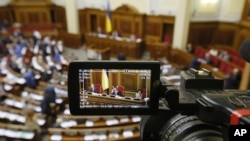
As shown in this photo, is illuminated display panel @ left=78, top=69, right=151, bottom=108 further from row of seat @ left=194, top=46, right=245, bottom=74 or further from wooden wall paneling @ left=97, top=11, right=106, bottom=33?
wooden wall paneling @ left=97, top=11, right=106, bottom=33

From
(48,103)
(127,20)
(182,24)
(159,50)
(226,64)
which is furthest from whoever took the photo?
(127,20)

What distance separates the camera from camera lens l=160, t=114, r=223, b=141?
100cm

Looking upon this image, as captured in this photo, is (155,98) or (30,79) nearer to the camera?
(155,98)

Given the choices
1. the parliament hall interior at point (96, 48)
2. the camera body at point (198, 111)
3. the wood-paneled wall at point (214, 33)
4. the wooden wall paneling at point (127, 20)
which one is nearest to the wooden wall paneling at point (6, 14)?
the parliament hall interior at point (96, 48)

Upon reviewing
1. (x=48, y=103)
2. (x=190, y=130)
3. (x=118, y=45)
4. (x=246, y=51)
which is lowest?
(x=48, y=103)

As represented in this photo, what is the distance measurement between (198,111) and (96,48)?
1106 cm

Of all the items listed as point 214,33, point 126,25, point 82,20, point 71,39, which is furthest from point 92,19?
point 214,33

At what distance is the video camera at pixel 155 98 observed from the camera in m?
1.03

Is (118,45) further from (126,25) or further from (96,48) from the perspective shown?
(126,25)

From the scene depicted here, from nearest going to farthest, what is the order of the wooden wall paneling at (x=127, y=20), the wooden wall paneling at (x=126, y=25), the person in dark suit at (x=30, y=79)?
the person in dark suit at (x=30, y=79), the wooden wall paneling at (x=127, y=20), the wooden wall paneling at (x=126, y=25)

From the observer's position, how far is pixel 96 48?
11906 mm

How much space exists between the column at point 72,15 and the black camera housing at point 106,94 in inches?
487

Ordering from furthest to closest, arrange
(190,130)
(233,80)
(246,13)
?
(246,13)
(233,80)
(190,130)

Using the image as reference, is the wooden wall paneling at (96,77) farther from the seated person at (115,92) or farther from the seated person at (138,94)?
the seated person at (138,94)
